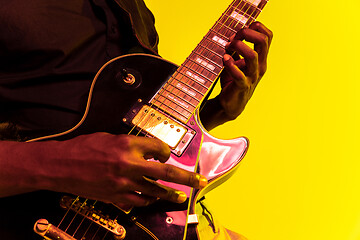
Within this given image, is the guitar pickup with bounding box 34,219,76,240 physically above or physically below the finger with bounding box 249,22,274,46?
below

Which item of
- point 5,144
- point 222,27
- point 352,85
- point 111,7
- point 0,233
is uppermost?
point 352,85

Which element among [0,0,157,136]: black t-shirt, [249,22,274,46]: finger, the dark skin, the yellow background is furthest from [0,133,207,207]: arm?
the yellow background

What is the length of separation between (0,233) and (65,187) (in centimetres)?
19

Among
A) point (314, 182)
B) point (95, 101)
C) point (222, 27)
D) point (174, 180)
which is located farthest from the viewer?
point (314, 182)

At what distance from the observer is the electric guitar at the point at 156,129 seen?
1.73ft

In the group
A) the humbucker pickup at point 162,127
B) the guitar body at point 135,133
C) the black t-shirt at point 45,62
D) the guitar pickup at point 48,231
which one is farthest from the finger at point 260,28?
the guitar pickup at point 48,231

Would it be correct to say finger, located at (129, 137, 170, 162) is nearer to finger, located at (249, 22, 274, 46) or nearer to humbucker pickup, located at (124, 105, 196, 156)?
humbucker pickup, located at (124, 105, 196, 156)

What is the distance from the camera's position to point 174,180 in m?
0.46

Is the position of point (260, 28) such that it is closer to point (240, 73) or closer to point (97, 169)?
point (240, 73)

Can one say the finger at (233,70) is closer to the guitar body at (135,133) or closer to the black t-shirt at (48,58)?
the guitar body at (135,133)

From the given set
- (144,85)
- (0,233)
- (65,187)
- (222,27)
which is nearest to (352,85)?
(222,27)

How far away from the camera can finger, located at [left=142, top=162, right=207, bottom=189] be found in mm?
451

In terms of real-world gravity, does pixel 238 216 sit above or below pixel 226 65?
below

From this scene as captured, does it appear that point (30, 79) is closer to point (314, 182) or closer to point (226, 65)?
point (226, 65)
